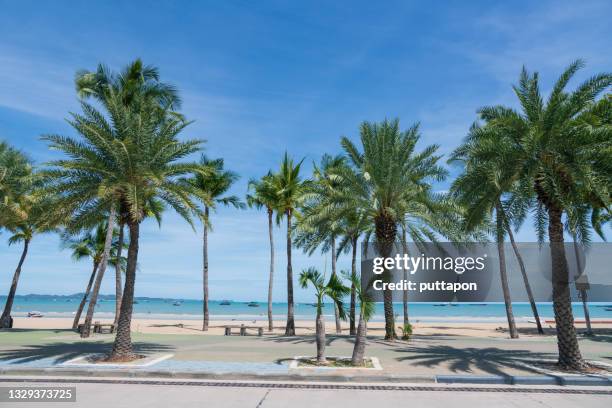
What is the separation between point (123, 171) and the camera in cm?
1450

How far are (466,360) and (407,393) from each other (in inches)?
212

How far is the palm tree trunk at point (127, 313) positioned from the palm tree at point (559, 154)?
38.8 ft

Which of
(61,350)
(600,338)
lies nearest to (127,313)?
(61,350)

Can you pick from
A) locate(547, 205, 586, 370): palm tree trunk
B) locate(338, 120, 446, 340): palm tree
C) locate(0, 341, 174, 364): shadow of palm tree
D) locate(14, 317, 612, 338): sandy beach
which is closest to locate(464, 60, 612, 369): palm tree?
locate(547, 205, 586, 370): palm tree trunk

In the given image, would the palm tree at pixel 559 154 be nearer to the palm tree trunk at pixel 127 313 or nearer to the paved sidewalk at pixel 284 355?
the paved sidewalk at pixel 284 355

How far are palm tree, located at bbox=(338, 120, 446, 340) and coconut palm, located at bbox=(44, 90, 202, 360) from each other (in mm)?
7256

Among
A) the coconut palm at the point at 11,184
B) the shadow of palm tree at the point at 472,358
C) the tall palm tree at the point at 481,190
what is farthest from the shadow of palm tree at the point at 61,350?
the tall palm tree at the point at 481,190

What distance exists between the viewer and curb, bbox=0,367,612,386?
11.6m

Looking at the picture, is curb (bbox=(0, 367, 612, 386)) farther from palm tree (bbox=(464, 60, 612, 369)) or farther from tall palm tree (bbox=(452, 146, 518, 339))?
tall palm tree (bbox=(452, 146, 518, 339))

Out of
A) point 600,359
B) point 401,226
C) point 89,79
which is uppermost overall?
point 89,79

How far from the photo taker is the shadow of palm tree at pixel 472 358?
43.9 feet

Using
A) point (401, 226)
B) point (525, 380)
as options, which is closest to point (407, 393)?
point (525, 380)

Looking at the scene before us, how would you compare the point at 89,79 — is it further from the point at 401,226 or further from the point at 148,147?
the point at 401,226

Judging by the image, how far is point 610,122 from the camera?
49.7ft
